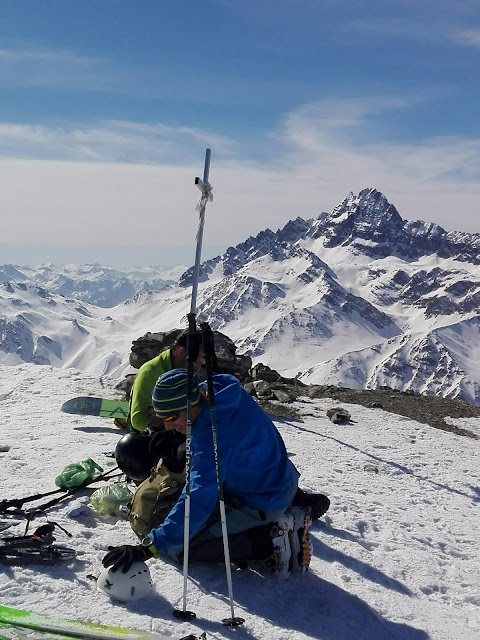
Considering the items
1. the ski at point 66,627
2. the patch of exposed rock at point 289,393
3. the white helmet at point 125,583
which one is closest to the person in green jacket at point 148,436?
the white helmet at point 125,583

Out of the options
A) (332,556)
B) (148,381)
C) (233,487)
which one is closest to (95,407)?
(148,381)

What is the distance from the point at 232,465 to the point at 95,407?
10.4 metres

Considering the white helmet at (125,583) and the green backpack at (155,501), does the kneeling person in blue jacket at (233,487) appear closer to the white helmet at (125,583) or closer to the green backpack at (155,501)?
the white helmet at (125,583)

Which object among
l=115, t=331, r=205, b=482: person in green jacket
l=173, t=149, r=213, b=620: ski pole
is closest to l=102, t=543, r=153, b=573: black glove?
l=173, t=149, r=213, b=620: ski pole

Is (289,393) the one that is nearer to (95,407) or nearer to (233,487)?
(95,407)

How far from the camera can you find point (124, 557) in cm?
595

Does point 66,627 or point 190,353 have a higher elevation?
point 190,353

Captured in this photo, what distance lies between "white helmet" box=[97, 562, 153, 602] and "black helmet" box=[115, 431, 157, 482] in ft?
7.98

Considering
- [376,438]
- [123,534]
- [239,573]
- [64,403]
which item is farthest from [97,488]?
[376,438]

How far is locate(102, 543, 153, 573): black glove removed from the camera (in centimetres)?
584

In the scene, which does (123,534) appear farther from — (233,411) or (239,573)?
(233,411)

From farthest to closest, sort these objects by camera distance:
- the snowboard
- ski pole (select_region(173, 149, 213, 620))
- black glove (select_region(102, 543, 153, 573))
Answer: the snowboard < black glove (select_region(102, 543, 153, 573)) < ski pole (select_region(173, 149, 213, 620))

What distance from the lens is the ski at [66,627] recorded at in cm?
506

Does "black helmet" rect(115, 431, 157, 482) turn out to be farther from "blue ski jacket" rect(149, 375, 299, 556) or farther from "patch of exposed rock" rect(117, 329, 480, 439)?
"patch of exposed rock" rect(117, 329, 480, 439)
